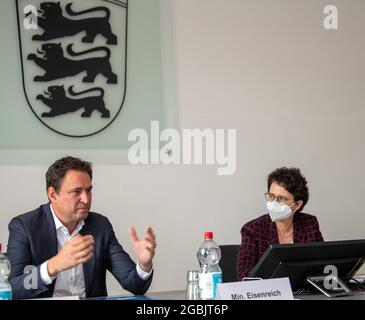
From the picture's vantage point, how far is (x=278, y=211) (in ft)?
9.61

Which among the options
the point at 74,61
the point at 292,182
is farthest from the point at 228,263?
the point at 74,61

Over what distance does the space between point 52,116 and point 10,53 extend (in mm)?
404

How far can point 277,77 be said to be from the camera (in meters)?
3.94

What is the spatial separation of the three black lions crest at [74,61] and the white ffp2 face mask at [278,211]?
1.10 metres

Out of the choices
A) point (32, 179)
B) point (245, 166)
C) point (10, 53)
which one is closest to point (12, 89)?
point (10, 53)

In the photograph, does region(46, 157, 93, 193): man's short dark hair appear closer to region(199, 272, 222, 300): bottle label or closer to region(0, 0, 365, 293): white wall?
region(0, 0, 365, 293): white wall

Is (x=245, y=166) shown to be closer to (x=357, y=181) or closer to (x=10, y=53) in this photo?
(x=357, y=181)

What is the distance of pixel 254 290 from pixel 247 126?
2.02 meters

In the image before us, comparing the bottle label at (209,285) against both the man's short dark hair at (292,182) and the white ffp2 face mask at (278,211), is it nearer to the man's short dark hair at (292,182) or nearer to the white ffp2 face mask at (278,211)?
the white ffp2 face mask at (278,211)

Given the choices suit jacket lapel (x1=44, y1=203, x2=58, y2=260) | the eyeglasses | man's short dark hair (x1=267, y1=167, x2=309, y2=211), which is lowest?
suit jacket lapel (x1=44, y1=203, x2=58, y2=260)

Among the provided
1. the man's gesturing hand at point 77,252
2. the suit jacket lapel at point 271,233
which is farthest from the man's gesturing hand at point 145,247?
the suit jacket lapel at point 271,233

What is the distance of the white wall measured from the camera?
3.53 metres

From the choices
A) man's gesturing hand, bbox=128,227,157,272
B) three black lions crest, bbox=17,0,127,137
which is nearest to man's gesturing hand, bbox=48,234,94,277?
man's gesturing hand, bbox=128,227,157,272

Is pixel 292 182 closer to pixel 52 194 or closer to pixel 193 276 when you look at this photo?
pixel 193 276
